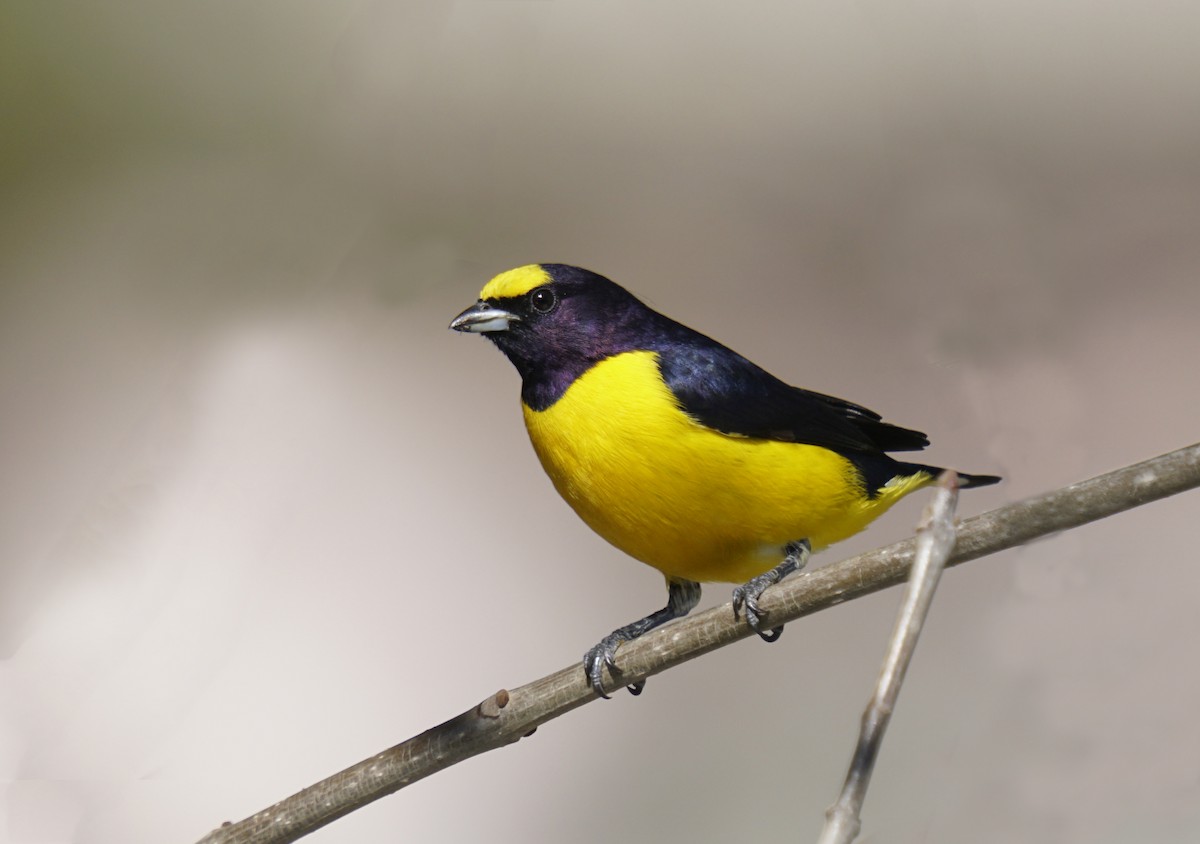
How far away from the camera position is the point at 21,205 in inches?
107

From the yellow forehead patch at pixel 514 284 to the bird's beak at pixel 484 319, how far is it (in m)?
0.02

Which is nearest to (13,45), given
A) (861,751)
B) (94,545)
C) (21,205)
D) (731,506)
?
(21,205)

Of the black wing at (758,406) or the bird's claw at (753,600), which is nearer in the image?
the bird's claw at (753,600)

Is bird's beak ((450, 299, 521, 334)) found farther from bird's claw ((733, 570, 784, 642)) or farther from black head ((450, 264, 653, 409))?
bird's claw ((733, 570, 784, 642))

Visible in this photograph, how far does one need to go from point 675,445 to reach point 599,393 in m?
0.12

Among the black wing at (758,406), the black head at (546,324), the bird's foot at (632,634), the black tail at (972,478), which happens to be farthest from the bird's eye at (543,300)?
the black tail at (972,478)

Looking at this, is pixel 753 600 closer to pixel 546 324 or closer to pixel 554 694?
pixel 554 694

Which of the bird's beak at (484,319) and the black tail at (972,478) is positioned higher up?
the bird's beak at (484,319)

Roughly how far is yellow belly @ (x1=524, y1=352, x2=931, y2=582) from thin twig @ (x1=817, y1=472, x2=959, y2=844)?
0.72 meters

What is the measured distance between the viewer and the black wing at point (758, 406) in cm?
151

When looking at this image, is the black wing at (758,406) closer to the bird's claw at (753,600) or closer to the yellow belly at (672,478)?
the yellow belly at (672,478)

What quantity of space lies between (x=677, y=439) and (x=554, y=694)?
351 millimetres

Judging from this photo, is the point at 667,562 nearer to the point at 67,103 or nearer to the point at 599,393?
the point at 599,393

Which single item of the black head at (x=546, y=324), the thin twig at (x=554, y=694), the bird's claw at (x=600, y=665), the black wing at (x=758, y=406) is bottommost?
the thin twig at (x=554, y=694)
